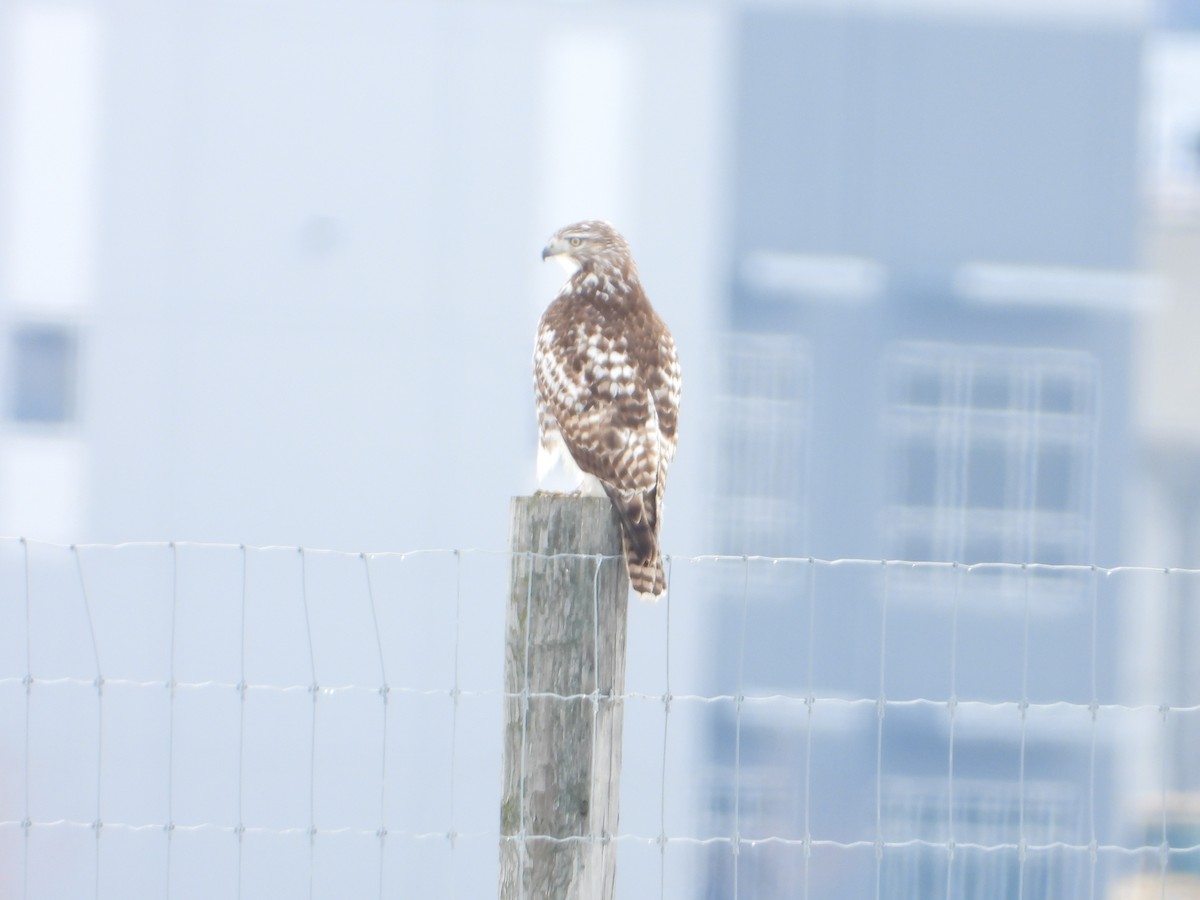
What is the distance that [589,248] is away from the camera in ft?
14.1

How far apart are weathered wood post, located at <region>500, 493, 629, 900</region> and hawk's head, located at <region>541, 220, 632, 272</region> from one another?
5.82 feet

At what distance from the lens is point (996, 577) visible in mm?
13164

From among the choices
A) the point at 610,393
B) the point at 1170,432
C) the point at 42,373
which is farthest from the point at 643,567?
the point at 1170,432

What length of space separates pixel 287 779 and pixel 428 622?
156 cm

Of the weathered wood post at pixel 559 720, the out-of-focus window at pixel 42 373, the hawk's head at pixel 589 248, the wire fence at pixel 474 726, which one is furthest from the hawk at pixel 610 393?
the out-of-focus window at pixel 42 373

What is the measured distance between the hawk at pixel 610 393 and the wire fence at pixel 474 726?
7.89 m

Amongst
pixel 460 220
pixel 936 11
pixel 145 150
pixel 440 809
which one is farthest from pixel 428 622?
pixel 936 11

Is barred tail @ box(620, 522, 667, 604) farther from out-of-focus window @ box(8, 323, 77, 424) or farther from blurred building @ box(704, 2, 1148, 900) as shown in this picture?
out-of-focus window @ box(8, 323, 77, 424)

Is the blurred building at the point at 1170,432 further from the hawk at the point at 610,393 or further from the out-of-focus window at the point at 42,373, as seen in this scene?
the hawk at the point at 610,393

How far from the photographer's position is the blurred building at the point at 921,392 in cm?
1281

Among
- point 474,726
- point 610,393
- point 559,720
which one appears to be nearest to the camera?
point 559,720

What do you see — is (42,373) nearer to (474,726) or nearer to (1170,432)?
(474,726)

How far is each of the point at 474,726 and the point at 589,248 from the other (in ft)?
27.2

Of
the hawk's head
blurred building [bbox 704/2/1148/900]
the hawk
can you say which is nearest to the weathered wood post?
the hawk
